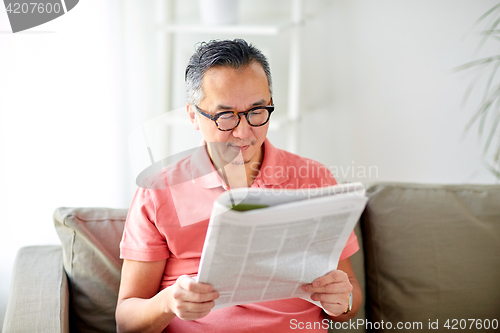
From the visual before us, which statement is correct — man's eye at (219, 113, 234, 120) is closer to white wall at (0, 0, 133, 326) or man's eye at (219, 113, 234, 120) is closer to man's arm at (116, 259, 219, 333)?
man's arm at (116, 259, 219, 333)

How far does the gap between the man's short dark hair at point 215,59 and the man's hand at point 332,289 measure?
1.70ft

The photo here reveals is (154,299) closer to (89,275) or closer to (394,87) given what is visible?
(89,275)

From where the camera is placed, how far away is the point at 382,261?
1445 mm

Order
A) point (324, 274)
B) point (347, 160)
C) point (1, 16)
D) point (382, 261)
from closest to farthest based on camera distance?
point (324, 274), point (382, 261), point (1, 16), point (347, 160)

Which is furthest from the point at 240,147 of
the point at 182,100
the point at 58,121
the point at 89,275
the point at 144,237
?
the point at 182,100

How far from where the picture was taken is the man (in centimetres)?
115

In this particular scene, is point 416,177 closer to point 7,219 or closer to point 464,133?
point 464,133

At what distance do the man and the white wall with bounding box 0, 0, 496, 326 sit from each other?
670 mm

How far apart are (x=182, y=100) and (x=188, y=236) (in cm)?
110

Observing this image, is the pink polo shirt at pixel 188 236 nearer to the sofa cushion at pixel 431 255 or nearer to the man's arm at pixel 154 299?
the man's arm at pixel 154 299

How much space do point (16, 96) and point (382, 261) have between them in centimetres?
132

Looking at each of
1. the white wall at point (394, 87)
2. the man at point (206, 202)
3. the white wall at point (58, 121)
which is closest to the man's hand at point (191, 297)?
the man at point (206, 202)

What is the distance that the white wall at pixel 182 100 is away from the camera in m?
1.68

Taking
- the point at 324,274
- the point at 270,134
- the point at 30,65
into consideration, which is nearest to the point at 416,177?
the point at 270,134
